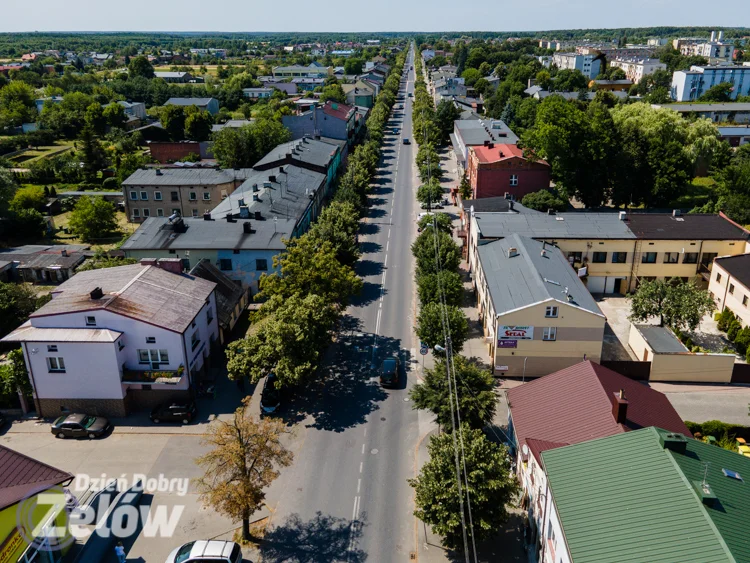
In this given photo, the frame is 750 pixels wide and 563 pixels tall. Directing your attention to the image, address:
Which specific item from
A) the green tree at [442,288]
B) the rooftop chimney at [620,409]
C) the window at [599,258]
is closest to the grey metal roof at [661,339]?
the window at [599,258]

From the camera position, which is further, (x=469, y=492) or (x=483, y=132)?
(x=483, y=132)

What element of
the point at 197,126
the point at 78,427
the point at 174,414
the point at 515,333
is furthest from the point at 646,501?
the point at 197,126

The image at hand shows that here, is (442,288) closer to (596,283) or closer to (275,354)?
(275,354)

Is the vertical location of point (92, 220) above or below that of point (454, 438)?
below

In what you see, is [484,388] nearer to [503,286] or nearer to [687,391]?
[503,286]

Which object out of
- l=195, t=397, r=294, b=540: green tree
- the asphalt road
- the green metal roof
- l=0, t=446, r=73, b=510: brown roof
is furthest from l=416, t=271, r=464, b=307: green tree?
l=0, t=446, r=73, b=510: brown roof

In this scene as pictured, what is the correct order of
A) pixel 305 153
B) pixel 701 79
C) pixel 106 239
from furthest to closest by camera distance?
1. pixel 701 79
2. pixel 305 153
3. pixel 106 239

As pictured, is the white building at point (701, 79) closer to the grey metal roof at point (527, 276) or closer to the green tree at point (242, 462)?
the grey metal roof at point (527, 276)
